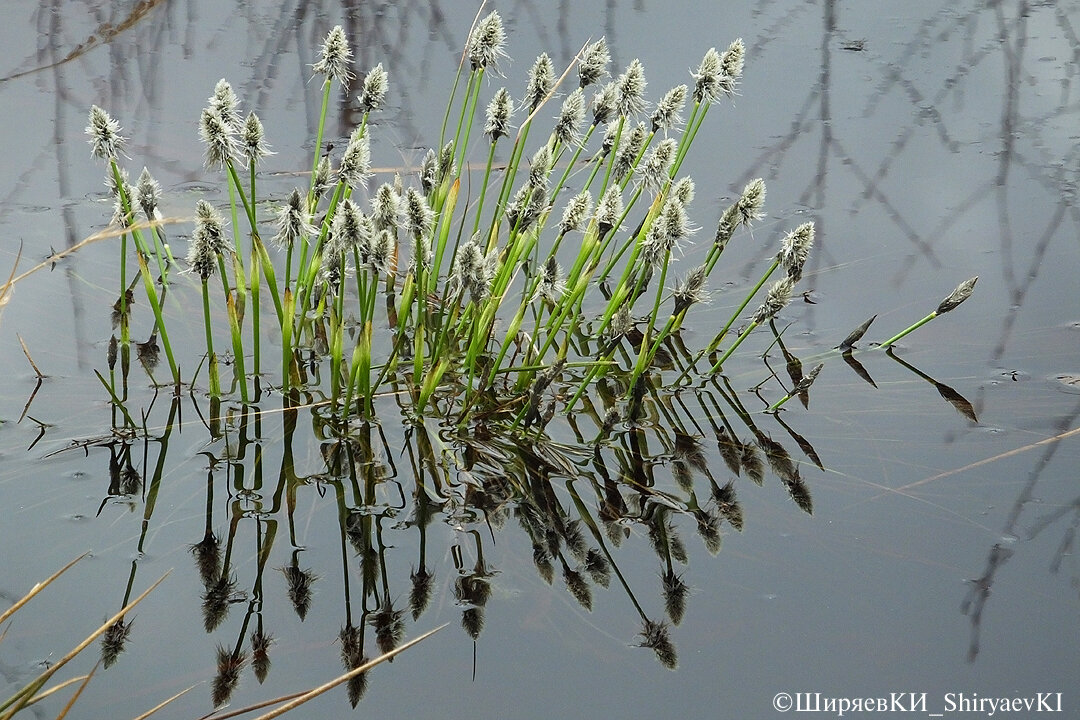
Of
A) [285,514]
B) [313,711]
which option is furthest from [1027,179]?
[313,711]

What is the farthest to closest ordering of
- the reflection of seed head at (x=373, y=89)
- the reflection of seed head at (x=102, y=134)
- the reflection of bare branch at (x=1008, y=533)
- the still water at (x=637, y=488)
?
the reflection of seed head at (x=373, y=89) < the reflection of seed head at (x=102, y=134) < the reflection of bare branch at (x=1008, y=533) < the still water at (x=637, y=488)

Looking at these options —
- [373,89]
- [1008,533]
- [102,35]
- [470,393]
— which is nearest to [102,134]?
[373,89]

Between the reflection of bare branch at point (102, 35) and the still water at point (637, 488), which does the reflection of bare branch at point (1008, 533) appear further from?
the reflection of bare branch at point (102, 35)

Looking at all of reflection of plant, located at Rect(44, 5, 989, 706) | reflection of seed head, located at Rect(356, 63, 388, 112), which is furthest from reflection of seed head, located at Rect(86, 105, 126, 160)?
→ reflection of seed head, located at Rect(356, 63, 388, 112)

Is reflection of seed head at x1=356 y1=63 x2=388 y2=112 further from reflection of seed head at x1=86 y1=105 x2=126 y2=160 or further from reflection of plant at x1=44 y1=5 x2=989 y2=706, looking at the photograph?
reflection of seed head at x1=86 y1=105 x2=126 y2=160

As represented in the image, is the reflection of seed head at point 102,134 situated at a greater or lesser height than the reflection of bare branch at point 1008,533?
greater

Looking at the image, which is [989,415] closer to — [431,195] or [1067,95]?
[431,195]

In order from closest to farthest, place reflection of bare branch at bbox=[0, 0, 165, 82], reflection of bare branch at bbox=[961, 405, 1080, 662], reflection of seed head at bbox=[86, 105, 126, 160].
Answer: reflection of bare branch at bbox=[961, 405, 1080, 662] → reflection of seed head at bbox=[86, 105, 126, 160] → reflection of bare branch at bbox=[0, 0, 165, 82]

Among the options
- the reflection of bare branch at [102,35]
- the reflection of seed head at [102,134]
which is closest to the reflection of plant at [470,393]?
the reflection of seed head at [102,134]

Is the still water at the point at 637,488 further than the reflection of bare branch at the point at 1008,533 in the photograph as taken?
No
